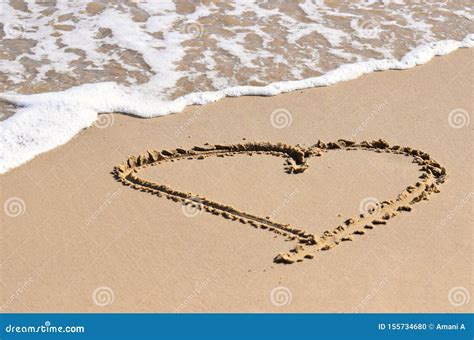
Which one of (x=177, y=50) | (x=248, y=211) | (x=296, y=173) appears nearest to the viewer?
(x=248, y=211)

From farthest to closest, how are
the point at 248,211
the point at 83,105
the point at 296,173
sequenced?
the point at 83,105
the point at 296,173
the point at 248,211

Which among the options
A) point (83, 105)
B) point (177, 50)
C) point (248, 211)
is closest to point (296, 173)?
point (248, 211)

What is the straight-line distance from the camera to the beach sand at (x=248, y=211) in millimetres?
4012

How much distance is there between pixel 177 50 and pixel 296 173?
→ 250 cm

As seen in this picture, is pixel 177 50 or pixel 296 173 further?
pixel 177 50

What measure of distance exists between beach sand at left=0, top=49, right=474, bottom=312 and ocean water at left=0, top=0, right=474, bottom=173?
0.32 m

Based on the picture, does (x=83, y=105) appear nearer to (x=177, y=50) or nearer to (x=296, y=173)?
(x=177, y=50)

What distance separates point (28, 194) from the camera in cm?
489

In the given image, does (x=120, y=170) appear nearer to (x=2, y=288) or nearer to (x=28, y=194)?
(x=28, y=194)

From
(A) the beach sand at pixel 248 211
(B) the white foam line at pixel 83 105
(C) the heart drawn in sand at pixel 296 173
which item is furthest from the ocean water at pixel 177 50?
(C) the heart drawn in sand at pixel 296 173

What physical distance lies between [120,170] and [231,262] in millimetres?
1310

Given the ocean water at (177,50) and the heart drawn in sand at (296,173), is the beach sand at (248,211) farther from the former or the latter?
the ocean water at (177,50)

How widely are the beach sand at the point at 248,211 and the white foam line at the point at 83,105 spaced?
0.13m

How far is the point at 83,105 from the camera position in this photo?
5.95 meters
